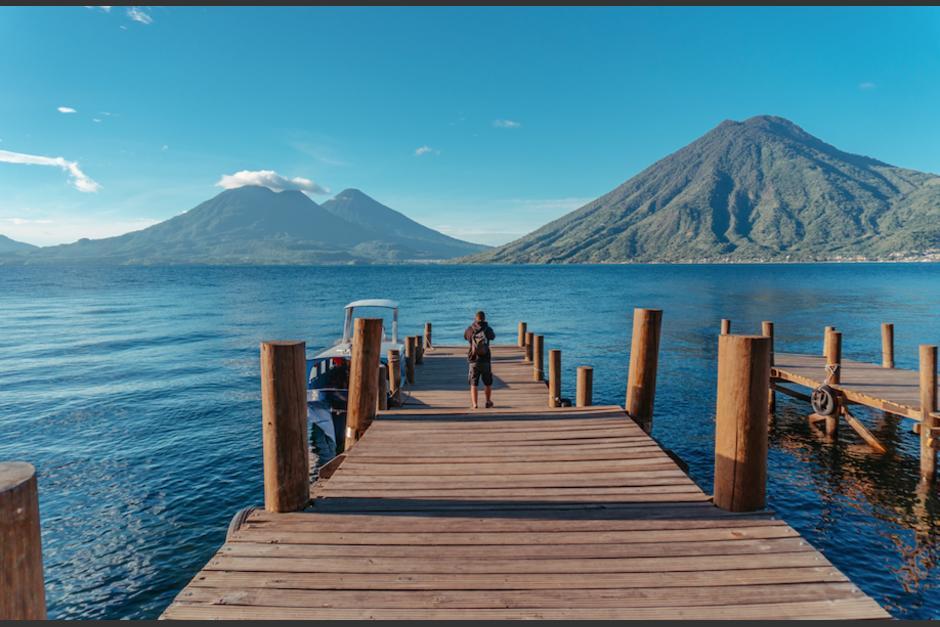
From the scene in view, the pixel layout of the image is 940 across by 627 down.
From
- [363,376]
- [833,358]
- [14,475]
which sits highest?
[14,475]

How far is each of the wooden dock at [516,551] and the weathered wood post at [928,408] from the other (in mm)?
8800

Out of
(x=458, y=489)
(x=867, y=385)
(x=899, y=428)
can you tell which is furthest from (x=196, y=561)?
(x=899, y=428)

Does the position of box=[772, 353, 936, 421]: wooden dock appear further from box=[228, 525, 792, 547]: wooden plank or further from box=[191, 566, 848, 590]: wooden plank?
box=[191, 566, 848, 590]: wooden plank

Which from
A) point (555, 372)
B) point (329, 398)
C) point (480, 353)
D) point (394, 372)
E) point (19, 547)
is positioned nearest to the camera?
point (19, 547)

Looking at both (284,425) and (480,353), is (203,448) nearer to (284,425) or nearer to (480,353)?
(480,353)

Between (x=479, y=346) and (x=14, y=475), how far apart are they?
25.4ft

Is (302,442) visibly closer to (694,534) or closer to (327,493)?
(327,493)

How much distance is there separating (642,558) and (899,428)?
1646cm

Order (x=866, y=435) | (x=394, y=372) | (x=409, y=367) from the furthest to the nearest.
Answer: (x=409, y=367) → (x=866, y=435) → (x=394, y=372)

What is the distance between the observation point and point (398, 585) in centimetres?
358

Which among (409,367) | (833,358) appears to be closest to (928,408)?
(833,358)

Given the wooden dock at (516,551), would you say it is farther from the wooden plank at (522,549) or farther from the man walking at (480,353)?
the man walking at (480,353)

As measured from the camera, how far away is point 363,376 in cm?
758

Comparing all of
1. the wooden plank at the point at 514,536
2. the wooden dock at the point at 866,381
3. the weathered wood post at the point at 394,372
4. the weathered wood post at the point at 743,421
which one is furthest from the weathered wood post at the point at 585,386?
the wooden dock at the point at 866,381
